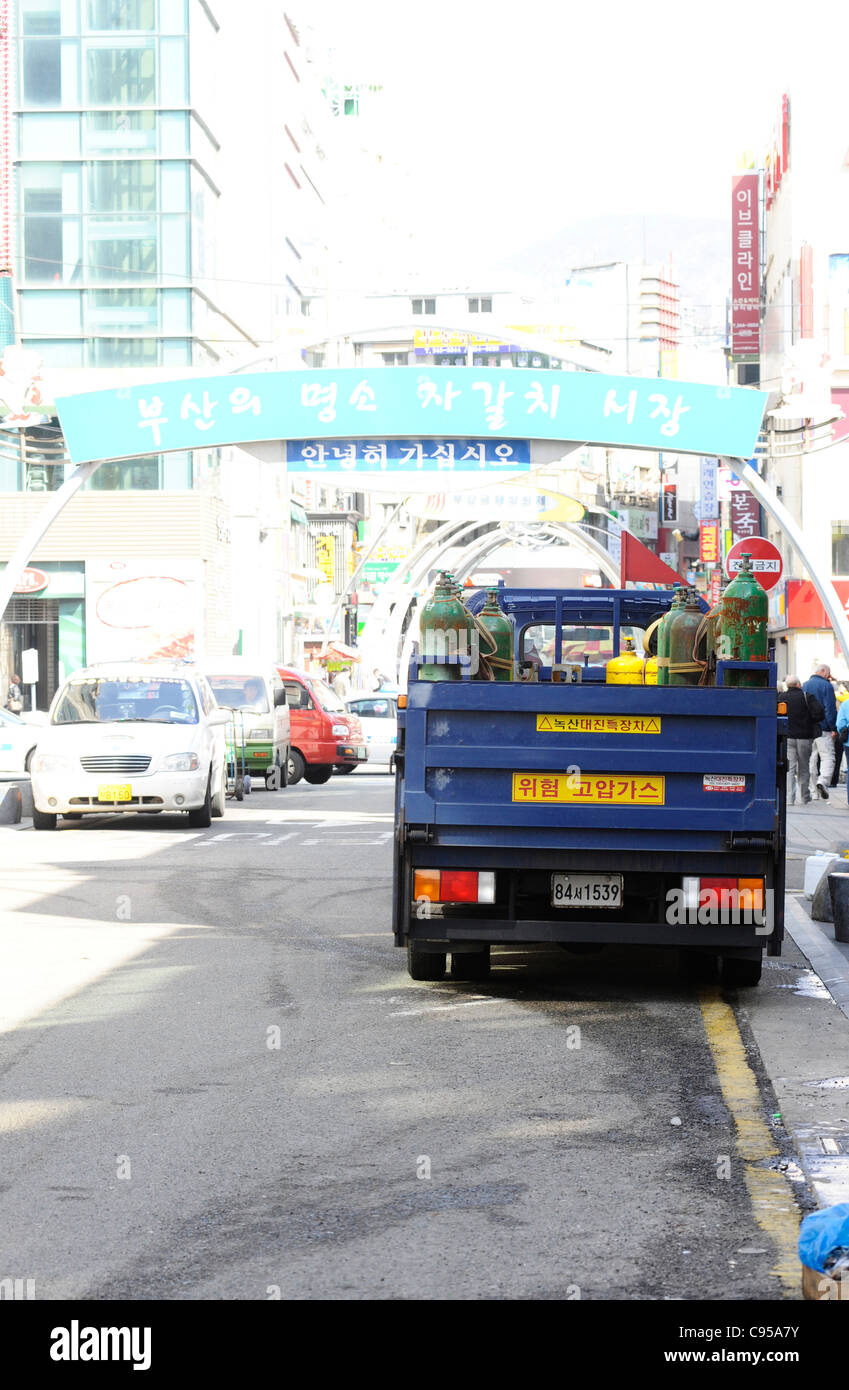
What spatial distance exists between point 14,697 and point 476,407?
26744mm

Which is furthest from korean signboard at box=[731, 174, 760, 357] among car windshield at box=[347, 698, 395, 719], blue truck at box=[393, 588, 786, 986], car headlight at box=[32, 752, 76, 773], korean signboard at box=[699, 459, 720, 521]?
blue truck at box=[393, 588, 786, 986]

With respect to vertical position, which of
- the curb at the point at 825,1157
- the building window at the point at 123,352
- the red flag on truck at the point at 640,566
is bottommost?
the curb at the point at 825,1157

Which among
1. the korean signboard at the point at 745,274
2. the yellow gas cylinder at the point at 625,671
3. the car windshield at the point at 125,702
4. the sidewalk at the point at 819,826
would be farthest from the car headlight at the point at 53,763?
the korean signboard at the point at 745,274

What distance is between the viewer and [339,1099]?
7398 mm

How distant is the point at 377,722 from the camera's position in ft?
121

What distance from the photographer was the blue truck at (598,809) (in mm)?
9539

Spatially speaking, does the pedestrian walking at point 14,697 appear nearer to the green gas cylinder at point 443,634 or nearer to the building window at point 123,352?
the building window at point 123,352

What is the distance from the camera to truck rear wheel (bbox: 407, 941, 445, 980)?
10.2m

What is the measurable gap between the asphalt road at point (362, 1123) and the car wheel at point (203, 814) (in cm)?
826

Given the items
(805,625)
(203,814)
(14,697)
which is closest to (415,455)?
(203,814)

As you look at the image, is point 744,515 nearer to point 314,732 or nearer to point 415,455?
point 314,732

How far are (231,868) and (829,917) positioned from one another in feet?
18.6
